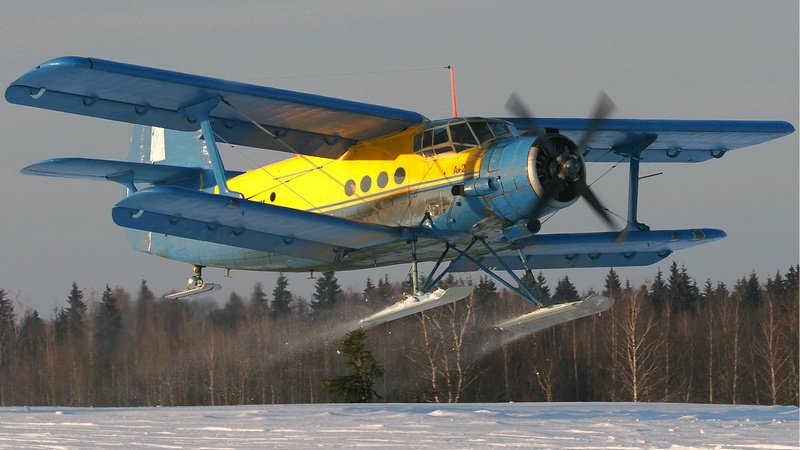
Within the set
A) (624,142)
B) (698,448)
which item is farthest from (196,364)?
(698,448)

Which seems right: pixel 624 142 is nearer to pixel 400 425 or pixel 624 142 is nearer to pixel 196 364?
pixel 400 425

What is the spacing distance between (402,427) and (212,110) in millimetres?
6600

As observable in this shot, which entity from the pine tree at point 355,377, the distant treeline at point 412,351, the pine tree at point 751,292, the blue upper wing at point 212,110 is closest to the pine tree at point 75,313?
the distant treeline at point 412,351

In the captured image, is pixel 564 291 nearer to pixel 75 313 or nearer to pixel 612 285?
pixel 612 285

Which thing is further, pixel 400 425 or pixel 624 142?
pixel 624 142

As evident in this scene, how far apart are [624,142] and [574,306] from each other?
17.5 ft

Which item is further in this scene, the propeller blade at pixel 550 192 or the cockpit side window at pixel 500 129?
the cockpit side window at pixel 500 129

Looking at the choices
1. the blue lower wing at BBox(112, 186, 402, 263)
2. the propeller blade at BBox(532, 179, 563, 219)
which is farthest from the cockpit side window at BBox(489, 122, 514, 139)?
the blue lower wing at BBox(112, 186, 402, 263)

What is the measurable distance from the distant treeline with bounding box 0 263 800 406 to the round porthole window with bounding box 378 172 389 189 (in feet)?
45.2

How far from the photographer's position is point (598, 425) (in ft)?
62.4

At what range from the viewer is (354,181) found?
22484mm

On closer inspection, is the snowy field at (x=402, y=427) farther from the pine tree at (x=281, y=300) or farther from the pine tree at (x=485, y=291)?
the pine tree at (x=485, y=291)

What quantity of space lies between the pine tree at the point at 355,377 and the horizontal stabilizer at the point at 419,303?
1227 cm

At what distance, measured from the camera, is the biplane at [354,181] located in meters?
20.5
